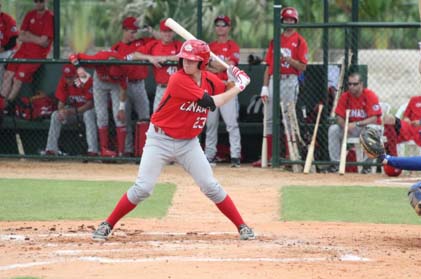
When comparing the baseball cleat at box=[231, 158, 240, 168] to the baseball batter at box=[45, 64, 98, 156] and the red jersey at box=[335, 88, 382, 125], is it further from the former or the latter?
the baseball batter at box=[45, 64, 98, 156]

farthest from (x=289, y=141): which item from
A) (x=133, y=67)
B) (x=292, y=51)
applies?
(x=133, y=67)

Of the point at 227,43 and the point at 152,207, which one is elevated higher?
the point at 227,43

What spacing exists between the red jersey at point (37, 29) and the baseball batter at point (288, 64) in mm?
3401

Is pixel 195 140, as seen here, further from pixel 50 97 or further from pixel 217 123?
pixel 50 97

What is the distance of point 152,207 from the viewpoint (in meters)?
11.1

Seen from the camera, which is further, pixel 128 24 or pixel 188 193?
pixel 128 24

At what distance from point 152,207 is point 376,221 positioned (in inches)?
89.8

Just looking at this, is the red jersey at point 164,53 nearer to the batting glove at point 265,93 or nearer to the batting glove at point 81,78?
the batting glove at point 81,78

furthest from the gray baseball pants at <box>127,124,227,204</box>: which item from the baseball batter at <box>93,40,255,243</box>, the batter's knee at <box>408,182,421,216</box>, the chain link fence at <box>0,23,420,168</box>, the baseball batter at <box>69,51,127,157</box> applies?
the baseball batter at <box>69,51,127,157</box>

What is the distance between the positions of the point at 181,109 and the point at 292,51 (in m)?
6.02

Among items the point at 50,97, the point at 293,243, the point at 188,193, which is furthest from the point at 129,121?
the point at 293,243

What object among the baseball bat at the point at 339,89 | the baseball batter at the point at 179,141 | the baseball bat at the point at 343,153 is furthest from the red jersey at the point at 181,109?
the baseball bat at the point at 339,89

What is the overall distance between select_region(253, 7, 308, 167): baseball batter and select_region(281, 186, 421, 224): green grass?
212 centimetres

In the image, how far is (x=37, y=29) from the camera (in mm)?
15969
